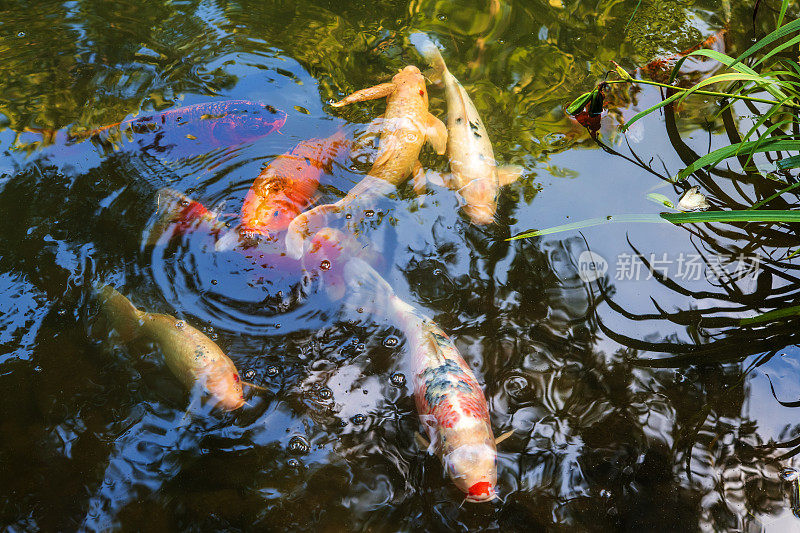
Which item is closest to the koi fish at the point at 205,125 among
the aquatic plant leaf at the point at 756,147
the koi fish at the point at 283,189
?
the koi fish at the point at 283,189

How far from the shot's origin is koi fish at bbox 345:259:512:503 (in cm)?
259

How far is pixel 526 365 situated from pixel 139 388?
2.14 meters

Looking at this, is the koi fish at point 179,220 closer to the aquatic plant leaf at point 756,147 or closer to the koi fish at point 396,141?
the koi fish at point 396,141

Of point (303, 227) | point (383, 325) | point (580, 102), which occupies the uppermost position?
point (580, 102)

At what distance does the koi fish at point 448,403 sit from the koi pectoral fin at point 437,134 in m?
1.47

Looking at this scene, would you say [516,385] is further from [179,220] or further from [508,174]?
[179,220]

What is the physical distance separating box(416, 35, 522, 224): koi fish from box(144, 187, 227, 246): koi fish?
166 cm

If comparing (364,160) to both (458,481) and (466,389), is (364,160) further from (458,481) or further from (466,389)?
(458,481)

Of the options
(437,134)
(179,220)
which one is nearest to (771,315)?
(437,134)

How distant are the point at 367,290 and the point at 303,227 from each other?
0.68m

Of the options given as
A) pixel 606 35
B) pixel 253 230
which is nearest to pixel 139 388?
pixel 253 230

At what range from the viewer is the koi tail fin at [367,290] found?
3.33 metres

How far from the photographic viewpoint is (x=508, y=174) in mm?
4008

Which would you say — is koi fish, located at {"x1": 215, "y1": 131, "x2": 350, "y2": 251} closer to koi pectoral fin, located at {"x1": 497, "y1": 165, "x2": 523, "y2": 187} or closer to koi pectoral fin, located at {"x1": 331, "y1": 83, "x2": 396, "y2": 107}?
koi pectoral fin, located at {"x1": 331, "y1": 83, "x2": 396, "y2": 107}
